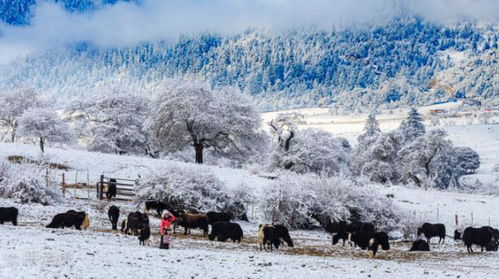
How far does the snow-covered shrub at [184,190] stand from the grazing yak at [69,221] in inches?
351

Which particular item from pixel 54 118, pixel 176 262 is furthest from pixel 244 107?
pixel 176 262

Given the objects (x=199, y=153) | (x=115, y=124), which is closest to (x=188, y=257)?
(x=199, y=153)

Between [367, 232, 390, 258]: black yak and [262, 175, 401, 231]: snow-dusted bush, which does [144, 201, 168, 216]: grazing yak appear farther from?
[367, 232, 390, 258]: black yak

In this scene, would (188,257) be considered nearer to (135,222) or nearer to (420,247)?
(135,222)

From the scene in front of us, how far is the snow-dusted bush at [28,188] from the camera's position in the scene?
30016 mm

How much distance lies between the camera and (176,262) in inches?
622

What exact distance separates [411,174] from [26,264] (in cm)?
6230

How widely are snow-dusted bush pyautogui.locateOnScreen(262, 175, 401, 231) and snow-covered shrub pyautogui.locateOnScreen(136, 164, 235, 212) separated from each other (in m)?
3.00

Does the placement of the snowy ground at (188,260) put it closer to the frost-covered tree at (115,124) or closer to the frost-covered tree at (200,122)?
the frost-covered tree at (200,122)

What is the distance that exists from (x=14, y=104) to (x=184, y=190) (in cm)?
4957

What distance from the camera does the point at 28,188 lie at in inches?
1185

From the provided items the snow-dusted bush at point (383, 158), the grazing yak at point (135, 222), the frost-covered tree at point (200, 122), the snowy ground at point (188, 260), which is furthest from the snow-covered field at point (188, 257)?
the snow-dusted bush at point (383, 158)

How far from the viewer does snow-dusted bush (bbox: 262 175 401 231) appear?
32531 mm

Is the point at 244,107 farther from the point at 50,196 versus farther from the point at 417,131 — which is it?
the point at 417,131
